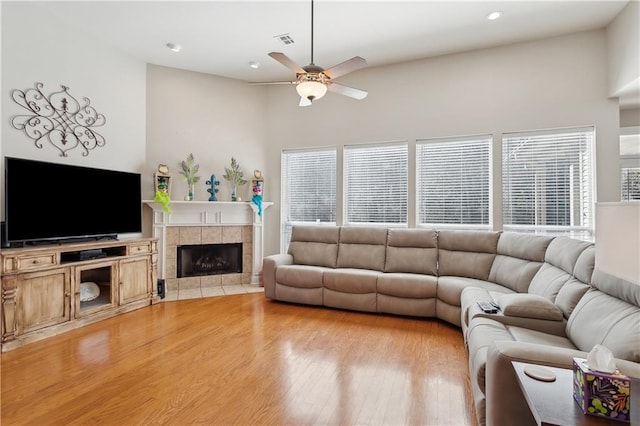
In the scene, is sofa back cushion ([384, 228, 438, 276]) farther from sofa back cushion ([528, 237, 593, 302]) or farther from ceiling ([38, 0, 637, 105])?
ceiling ([38, 0, 637, 105])

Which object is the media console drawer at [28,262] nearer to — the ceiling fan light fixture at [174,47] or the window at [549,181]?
the ceiling fan light fixture at [174,47]

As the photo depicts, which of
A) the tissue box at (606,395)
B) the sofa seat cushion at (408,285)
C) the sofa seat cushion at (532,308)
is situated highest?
the tissue box at (606,395)

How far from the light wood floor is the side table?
86 cm

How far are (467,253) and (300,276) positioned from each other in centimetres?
208

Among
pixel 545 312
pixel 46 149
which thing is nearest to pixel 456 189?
pixel 545 312

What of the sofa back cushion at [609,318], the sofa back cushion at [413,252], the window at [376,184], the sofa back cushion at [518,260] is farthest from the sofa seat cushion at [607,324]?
the window at [376,184]

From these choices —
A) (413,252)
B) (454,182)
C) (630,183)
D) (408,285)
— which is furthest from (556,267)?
(630,183)

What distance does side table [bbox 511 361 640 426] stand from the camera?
1.01 meters

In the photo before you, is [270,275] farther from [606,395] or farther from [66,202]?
[606,395]

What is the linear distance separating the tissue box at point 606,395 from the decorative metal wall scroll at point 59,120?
15.6ft

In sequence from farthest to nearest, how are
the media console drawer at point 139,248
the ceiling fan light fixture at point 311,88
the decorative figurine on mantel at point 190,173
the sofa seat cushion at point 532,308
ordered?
the decorative figurine on mantel at point 190,173 → the media console drawer at point 139,248 → the ceiling fan light fixture at point 311,88 → the sofa seat cushion at point 532,308

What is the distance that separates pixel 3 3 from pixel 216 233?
11.3 feet

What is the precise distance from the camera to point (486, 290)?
3.23m

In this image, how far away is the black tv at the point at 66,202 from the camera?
3.07 m
